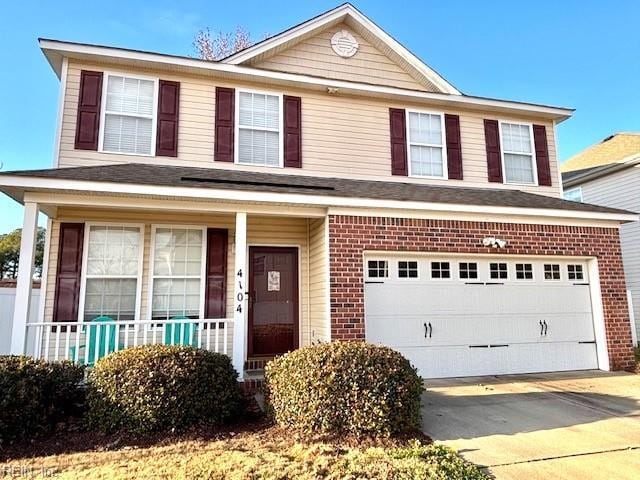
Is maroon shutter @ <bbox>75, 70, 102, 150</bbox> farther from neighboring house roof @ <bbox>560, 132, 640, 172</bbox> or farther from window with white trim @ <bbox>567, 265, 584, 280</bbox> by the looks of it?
neighboring house roof @ <bbox>560, 132, 640, 172</bbox>

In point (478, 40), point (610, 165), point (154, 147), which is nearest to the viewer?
point (154, 147)

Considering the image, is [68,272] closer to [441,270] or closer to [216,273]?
[216,273]

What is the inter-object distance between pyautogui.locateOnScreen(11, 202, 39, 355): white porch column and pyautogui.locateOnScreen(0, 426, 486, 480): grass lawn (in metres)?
2.12

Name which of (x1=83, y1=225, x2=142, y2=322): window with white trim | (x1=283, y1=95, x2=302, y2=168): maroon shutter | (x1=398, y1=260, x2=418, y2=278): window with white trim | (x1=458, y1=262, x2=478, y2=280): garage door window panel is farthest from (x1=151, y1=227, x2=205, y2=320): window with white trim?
(x1=458, y1=262, x2=478, y2=280): garage door window panel

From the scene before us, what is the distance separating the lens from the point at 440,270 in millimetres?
7875

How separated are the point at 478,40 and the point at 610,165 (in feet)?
19.6

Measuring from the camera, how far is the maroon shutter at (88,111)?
782 cm

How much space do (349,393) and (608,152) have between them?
1518 cm

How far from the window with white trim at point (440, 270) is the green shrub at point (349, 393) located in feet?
10.5

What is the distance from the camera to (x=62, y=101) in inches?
306

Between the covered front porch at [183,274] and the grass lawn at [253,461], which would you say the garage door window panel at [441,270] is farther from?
the grass lawn at [253,461]

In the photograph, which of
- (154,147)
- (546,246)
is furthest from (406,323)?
(154,147)

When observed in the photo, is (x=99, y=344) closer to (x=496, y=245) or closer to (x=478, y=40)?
(x=496, y=245)

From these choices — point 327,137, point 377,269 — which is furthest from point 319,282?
point 327,137
